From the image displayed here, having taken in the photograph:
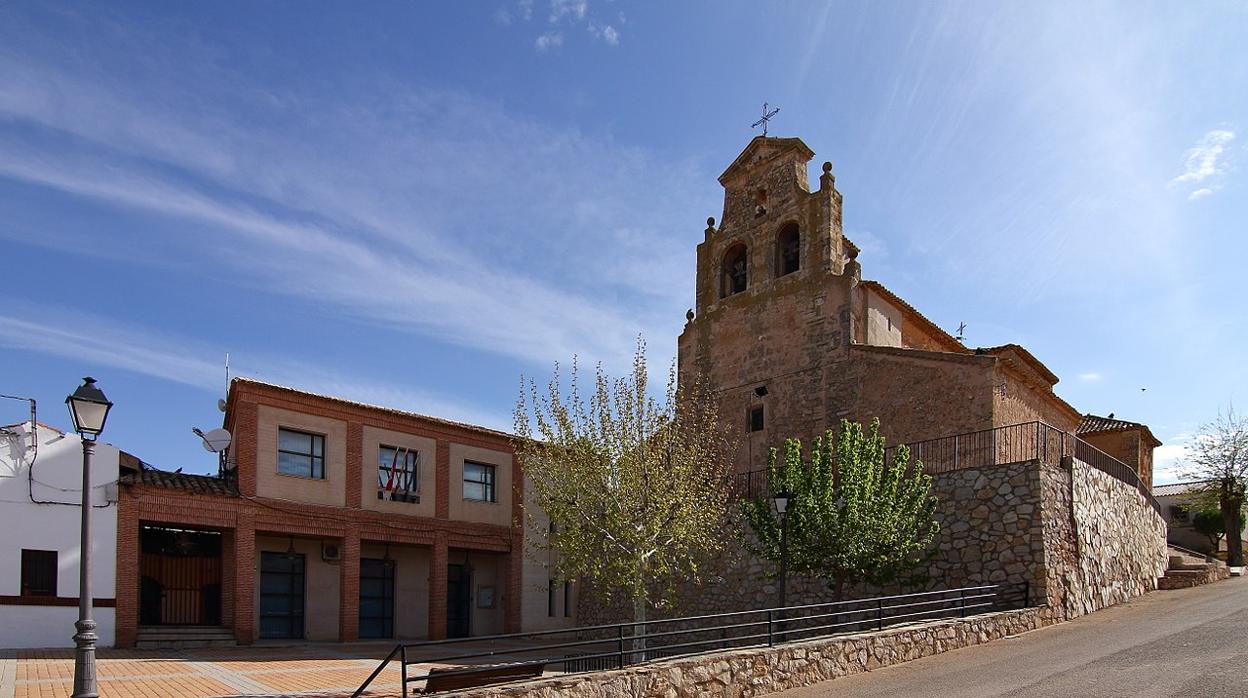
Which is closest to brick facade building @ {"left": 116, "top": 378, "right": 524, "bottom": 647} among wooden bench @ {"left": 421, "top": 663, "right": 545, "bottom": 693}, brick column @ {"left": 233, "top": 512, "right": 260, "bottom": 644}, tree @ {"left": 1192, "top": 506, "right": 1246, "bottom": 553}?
brick column @ {"left": 233, "top": 512, "right": 260, "bottom": 644}

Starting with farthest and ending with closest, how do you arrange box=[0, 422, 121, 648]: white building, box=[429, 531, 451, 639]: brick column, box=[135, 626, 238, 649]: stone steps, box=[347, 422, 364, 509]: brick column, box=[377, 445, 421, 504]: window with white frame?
box=[429, 531, 451, 639]: brick column → box=[377, 445, 421, 504]: window with white frame → box=[347, 422, 364, 509]: brick column → box=[135, 626, 238, 649]: stone steps → box=[0, 422, 121, 648]: white building

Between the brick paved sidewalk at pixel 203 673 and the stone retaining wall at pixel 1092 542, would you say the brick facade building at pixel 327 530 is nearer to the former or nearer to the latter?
the brick paved sidewalk at pixel 203 673

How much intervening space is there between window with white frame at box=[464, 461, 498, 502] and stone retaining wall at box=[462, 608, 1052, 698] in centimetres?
1435

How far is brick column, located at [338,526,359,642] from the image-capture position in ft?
73.2

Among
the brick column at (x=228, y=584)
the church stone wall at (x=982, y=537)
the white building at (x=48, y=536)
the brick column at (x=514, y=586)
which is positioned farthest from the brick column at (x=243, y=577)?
the church stone wall at (x=982, y=537)

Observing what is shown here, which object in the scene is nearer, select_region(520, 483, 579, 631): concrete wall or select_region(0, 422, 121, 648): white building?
select_region(0, 422, 121, 648): white building

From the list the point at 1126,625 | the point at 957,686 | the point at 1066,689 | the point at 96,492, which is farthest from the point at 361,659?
the point at 1126,625

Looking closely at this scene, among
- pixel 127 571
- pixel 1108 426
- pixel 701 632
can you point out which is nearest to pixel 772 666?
pixel 701 632

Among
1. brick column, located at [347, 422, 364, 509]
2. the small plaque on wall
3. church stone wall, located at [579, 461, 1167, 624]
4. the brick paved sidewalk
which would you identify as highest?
brick column, located at [347, 422, 364, 509]

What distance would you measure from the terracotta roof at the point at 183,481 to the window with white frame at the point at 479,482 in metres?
6.83

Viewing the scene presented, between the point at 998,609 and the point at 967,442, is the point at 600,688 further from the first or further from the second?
the point at 967,442

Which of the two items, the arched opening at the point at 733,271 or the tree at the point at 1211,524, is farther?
the tree at the point at 1211,524

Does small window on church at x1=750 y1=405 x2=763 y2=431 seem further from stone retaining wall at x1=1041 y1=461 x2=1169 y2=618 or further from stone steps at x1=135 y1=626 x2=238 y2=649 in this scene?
stone steps at x1=135 y1=626 x2=238 y2=649

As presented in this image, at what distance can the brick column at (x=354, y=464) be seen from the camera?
22.8 meters
